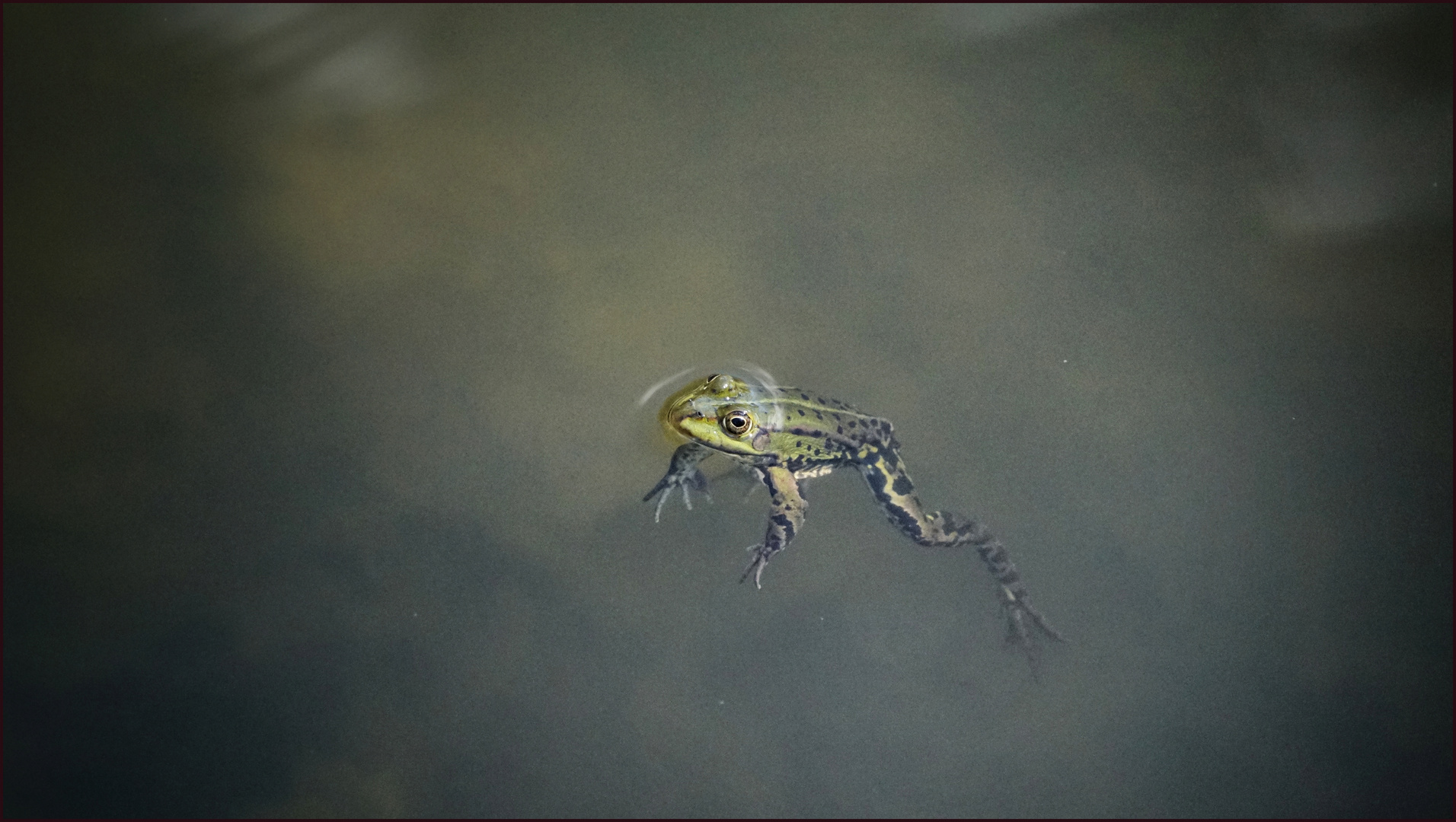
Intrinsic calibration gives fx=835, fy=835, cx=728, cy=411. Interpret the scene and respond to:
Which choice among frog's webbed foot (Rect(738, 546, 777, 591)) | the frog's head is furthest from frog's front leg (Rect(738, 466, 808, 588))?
the frog's head

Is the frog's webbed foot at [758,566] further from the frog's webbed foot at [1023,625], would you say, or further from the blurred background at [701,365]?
the frog's webbed foot at [1023,625]

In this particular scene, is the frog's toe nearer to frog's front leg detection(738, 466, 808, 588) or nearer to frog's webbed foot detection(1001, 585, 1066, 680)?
frog's front leg detection(738, 466, 808, 588)

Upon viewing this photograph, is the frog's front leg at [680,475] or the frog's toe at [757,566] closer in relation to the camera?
the frog's toe at [757,566]

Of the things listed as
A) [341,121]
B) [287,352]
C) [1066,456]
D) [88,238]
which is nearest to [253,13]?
[341,121]

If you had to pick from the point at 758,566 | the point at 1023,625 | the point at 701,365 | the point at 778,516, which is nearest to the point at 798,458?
the point at 778,516

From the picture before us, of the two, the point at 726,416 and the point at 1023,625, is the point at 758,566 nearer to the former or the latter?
the point at 726,416

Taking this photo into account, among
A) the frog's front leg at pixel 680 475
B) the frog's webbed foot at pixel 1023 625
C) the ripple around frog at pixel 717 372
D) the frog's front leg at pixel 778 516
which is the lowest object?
the frog's webbed foot at pixel 1023 625

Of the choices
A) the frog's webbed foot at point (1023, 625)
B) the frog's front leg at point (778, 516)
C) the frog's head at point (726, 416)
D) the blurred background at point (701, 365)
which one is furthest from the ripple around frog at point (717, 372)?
the frog's webbed foot at point (1023, 625)
